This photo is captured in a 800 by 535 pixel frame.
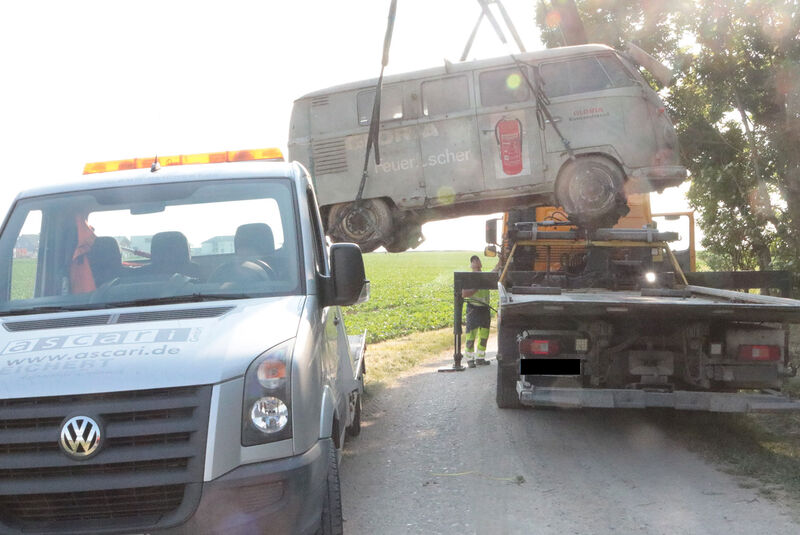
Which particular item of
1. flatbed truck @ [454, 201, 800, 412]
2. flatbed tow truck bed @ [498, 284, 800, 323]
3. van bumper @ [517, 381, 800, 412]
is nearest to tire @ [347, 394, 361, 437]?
flatbed truck @ [454, 201, 800, 412]

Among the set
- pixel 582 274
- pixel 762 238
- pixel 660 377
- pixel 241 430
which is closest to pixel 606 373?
pixel 660 377

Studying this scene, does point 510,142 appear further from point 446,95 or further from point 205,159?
point 205,159

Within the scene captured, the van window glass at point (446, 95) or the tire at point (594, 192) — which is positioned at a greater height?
the van window glass at point (446, 95)

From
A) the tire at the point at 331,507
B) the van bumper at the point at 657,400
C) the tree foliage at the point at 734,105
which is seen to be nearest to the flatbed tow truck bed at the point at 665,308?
the van bumper at the point at 657,400

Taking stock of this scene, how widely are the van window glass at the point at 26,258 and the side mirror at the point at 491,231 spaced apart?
720 cm

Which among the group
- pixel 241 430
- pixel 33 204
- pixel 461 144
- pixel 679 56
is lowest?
pixel 241 430

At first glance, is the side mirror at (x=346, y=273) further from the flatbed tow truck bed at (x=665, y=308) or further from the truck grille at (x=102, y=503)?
the flatbed tow truck bed at (x=665, y=308)

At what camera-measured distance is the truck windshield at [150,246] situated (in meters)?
4.44

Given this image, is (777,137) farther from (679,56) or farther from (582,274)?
(582,274)

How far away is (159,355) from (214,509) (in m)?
0.70

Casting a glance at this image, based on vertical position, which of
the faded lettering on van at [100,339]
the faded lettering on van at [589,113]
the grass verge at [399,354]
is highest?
the faded lettering on van at [589,113]

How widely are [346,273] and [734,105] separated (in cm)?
1148

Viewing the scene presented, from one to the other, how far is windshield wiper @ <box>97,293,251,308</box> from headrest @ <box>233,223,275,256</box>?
1.26ft

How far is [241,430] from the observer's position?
3.50m
